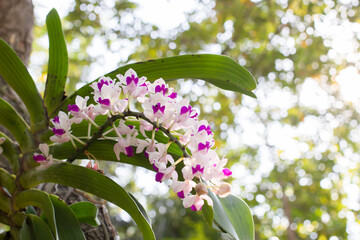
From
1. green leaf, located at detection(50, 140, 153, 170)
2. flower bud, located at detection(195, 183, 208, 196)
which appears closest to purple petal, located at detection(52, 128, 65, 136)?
green leaf, located at detection(50, 140, 153, 170)

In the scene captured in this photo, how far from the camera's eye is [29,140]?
2.59 feet

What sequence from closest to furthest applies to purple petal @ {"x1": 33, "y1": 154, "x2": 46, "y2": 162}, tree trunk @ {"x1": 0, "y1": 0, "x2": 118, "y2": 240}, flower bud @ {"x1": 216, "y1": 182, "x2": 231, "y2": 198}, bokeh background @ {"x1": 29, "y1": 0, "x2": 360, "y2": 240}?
1. flower bud @ {"x1": 216, "y1": 182, "x2": 231, "y2": 198}
2. purple petal @ {"x1": 33, "y1": 154, "x2": 46, "y2": 162}
3. tree trunk @ {"x1": 0, "y1": 0, "x2": 118, "y2": 240}
4. bokeh background @ {"x1": 29, "y1": 0, "x2": 360, "y2": 240}

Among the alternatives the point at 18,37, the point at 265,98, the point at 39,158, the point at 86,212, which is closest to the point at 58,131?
the point at 39,158

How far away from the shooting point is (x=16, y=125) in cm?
79

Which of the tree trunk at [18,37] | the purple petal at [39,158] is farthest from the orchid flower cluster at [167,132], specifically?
the tree trunk at [18,37]

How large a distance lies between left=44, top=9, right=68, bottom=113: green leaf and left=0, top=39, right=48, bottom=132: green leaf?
2 centimetres

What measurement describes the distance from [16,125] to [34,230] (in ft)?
0.74

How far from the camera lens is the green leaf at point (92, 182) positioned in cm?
64

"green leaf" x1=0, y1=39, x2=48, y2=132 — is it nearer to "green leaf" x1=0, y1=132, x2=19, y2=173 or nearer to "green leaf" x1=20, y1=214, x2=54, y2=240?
"green leaf" x1=0, y1=132, x2=19, y2=173

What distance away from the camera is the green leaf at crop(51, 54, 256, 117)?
713mm

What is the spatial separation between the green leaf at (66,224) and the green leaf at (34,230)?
2 centimetres

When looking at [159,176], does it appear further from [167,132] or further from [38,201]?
[38,201]

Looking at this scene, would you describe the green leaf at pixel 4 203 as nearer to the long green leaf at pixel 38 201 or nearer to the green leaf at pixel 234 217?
the long green leaf at pixel 38 201

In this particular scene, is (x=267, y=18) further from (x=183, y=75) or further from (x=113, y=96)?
(x=113, y=96)
